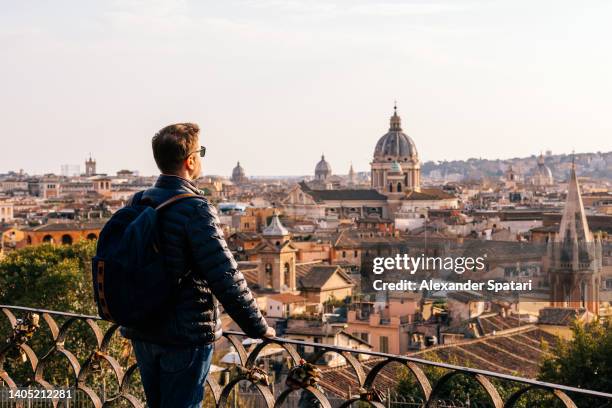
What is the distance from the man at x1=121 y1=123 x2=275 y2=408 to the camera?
8.79 ft

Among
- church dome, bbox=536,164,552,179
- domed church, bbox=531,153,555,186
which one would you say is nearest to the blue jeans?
domed church, bbox=531,153,555,186

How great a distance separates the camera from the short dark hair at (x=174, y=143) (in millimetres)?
2746

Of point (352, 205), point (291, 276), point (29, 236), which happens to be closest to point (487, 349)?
point (291, 276)

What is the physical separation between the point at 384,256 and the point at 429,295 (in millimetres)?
11978

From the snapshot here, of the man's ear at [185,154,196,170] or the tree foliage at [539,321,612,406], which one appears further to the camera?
the tree foliage at [539,321,612,406]

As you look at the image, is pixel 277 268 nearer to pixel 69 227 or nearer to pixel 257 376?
pixel 69 227

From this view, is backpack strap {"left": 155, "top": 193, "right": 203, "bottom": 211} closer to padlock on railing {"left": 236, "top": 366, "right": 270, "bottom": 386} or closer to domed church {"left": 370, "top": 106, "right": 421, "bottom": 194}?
padlock on railing {"left": 236, "top": 366, "right": 270, "bottom": 386}

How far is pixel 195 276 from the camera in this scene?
276cm

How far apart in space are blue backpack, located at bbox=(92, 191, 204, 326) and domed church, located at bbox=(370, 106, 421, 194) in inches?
3708

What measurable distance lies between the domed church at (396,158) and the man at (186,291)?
309 ft

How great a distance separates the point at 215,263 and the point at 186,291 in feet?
0.47

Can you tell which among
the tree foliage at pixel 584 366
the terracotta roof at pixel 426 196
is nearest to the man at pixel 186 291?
the tree foliage at pixel 584 366

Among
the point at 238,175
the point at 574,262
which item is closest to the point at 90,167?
the point at 238,175

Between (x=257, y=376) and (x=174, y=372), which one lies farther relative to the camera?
(x=257, y=376)
